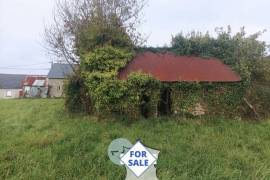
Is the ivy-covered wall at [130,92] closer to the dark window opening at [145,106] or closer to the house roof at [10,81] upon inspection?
the dark window opening at [145,106]

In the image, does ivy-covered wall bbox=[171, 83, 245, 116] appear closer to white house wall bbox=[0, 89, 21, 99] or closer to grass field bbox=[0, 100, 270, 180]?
grass field bbox=[0, 100, 270, 180]

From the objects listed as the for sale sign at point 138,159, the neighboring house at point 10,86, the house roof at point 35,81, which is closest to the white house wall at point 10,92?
the neighboring house at point 10,86

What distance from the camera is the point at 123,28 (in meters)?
15.3

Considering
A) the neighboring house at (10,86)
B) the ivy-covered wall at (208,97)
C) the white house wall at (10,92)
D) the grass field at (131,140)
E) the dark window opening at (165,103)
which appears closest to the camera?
the grass field at (131,140)

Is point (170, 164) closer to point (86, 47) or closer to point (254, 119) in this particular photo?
point (254, 119)

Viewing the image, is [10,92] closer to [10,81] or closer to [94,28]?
[10,81]

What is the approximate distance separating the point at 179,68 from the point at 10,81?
4572cm

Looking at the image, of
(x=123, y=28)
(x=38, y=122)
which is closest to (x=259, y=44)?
(x=123, y=28)

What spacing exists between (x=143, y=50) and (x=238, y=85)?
466 centimetres

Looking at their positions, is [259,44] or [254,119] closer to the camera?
[254,119]

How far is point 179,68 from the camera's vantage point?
13672 mm

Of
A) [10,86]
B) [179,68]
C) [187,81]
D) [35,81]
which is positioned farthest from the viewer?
[10,86]

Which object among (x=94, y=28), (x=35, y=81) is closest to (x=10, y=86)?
(x=35, y=81)

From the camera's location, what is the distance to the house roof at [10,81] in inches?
2038
